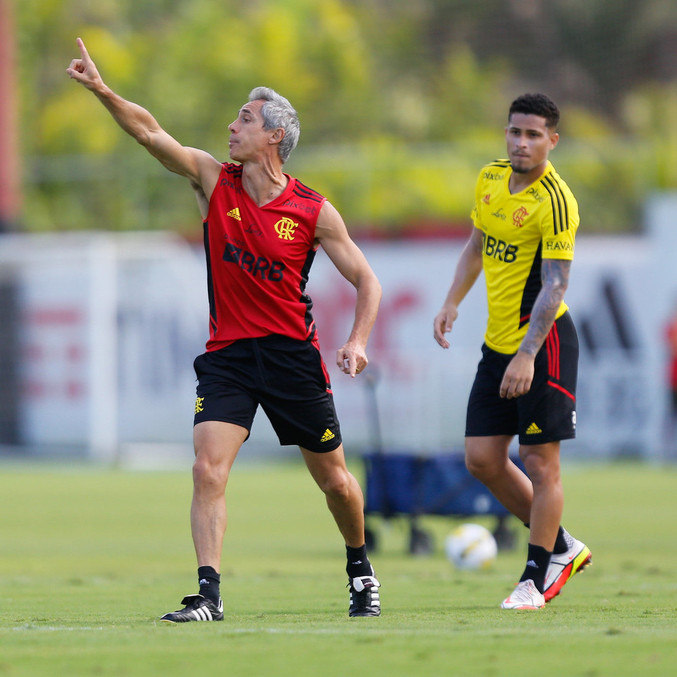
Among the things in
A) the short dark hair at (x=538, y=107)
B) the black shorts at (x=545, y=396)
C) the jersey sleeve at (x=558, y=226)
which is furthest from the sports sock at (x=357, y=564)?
the short dark hair at (x=538, y=107)

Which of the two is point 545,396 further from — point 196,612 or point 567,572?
point 196,612

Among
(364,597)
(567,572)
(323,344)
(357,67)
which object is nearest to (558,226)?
(567,572)

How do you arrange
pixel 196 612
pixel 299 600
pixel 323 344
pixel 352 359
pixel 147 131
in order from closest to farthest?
pixel 196 612, pixel 352 359, pixel 147 131, pixel 299 600, pixel 323 344

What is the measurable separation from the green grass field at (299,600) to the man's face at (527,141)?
225 centimetres

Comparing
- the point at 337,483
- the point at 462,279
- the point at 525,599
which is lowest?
the point at 525,599

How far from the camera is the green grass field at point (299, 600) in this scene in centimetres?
581

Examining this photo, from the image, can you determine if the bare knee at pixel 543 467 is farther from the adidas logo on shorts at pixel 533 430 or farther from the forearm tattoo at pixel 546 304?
the forearm tattoo at pixel 546 304

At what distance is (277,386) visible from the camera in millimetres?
7484

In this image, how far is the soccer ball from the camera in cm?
1089

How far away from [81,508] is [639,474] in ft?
30.1

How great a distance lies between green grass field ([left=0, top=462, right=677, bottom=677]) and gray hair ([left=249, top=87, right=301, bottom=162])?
7.63ft

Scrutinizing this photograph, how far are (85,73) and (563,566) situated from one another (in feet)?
11.6

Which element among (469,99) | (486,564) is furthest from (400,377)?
(469,99)

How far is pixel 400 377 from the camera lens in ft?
85.1
